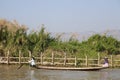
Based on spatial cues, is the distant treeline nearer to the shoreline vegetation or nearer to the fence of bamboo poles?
the shoreline vegetation

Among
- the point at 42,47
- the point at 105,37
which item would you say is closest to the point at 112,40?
the point at 105,37

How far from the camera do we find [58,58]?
31.9 meters

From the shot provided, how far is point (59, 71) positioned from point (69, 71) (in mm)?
789

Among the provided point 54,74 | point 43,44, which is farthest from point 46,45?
point 54,74

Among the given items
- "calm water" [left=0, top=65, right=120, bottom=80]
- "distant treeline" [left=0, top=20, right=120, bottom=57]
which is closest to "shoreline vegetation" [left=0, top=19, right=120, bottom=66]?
"distant treeline" [left=0, top=20, right=120, bottom=57]

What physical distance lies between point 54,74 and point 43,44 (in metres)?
9.51

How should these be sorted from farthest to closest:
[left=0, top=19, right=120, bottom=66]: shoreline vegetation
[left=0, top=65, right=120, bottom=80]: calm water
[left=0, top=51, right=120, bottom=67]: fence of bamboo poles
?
1. [left=0, top=19, right=120, bottom=66]: shoreline vegetation
2. [left=0, top=51, right=120, bottom=67]: fence of bamboo poles
3. [left=0, top=65, right=120, bottom=80]: calm water

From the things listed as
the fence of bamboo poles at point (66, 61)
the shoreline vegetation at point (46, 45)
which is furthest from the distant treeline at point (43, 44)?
the fence of bamboo poles at point (66, 61)

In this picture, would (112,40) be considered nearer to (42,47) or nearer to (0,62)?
(42,47)

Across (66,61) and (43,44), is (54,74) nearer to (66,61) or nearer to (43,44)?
(66,61)

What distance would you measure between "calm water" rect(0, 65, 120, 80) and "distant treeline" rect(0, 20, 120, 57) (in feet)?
11.5

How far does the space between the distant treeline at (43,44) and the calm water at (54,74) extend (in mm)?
3519

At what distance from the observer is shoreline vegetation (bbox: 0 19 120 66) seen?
33528 mm

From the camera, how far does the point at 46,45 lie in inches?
1411
